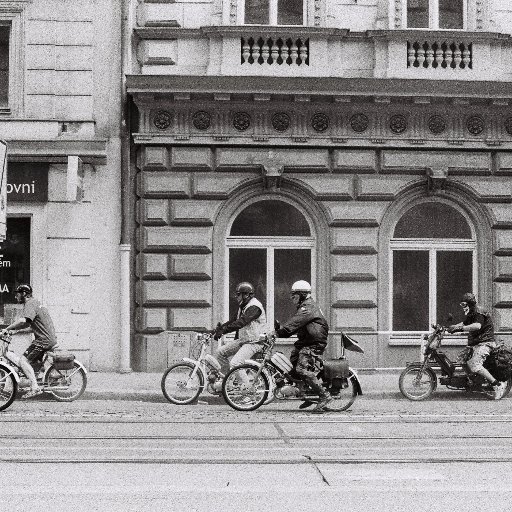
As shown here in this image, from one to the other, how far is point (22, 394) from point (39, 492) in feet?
23.8

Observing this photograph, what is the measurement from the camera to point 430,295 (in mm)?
20109

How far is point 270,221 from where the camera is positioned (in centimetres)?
1995

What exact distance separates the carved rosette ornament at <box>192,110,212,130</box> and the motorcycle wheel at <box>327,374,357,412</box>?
6363 millimetres

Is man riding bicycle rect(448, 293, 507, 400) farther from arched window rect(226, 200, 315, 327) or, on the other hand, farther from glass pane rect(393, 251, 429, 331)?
arched window rect(226, 200, 315, 327)

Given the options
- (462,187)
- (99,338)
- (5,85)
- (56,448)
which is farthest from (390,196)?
(56,448)

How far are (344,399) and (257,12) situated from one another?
26.0 feet

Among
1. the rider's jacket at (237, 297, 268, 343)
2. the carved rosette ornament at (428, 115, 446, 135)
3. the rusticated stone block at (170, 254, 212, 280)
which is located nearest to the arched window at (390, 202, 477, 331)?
the carved rosette ornament at (428, 115, 446, 135)

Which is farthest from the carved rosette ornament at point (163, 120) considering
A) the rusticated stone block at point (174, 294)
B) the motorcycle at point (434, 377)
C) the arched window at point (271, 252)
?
the motorcycle at point (434, 377)

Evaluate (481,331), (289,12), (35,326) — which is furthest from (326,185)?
(35,326)

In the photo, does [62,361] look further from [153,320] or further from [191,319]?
[191,319]

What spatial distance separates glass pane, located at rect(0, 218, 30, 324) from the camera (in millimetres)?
19359

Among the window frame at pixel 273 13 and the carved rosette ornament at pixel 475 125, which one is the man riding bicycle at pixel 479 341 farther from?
the window frame at pixel 273 13

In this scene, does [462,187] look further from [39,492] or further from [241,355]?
[39,492]

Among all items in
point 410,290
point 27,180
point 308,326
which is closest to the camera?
point 308,326
